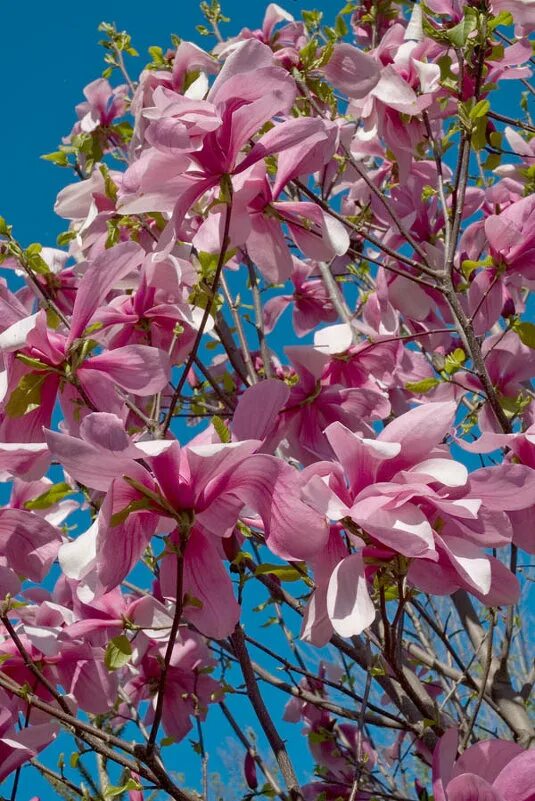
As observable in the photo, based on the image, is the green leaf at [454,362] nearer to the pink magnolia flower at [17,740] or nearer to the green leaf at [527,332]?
the green leaf at [527,332]

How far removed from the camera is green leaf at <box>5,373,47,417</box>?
105 cm

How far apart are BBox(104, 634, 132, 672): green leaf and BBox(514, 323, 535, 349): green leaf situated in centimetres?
81

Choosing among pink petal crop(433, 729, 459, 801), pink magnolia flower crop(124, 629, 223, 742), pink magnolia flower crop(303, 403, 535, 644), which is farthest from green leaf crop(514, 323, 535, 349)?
pink magnolia flower crop(124, 629, 223, 742)

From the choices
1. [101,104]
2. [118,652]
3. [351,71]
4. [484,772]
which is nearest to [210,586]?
[118,652]

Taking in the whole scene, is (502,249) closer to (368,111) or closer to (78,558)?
(368,111)

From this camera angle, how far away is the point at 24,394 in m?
1.06

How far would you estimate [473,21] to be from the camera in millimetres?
1420

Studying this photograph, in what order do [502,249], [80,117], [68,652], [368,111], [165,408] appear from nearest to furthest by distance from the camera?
[68,652]
[502,249]
[368,111]
[165,408]
[80,117]

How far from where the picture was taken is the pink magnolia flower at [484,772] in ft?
2.87

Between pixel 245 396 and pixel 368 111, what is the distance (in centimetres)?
107

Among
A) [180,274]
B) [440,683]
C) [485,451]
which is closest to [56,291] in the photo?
[180,274]

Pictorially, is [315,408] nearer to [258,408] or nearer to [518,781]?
[258,408]

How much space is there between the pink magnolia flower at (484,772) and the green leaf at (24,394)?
649mm

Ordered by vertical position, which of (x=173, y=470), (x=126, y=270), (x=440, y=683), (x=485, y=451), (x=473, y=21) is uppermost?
(x=473, y=21)
